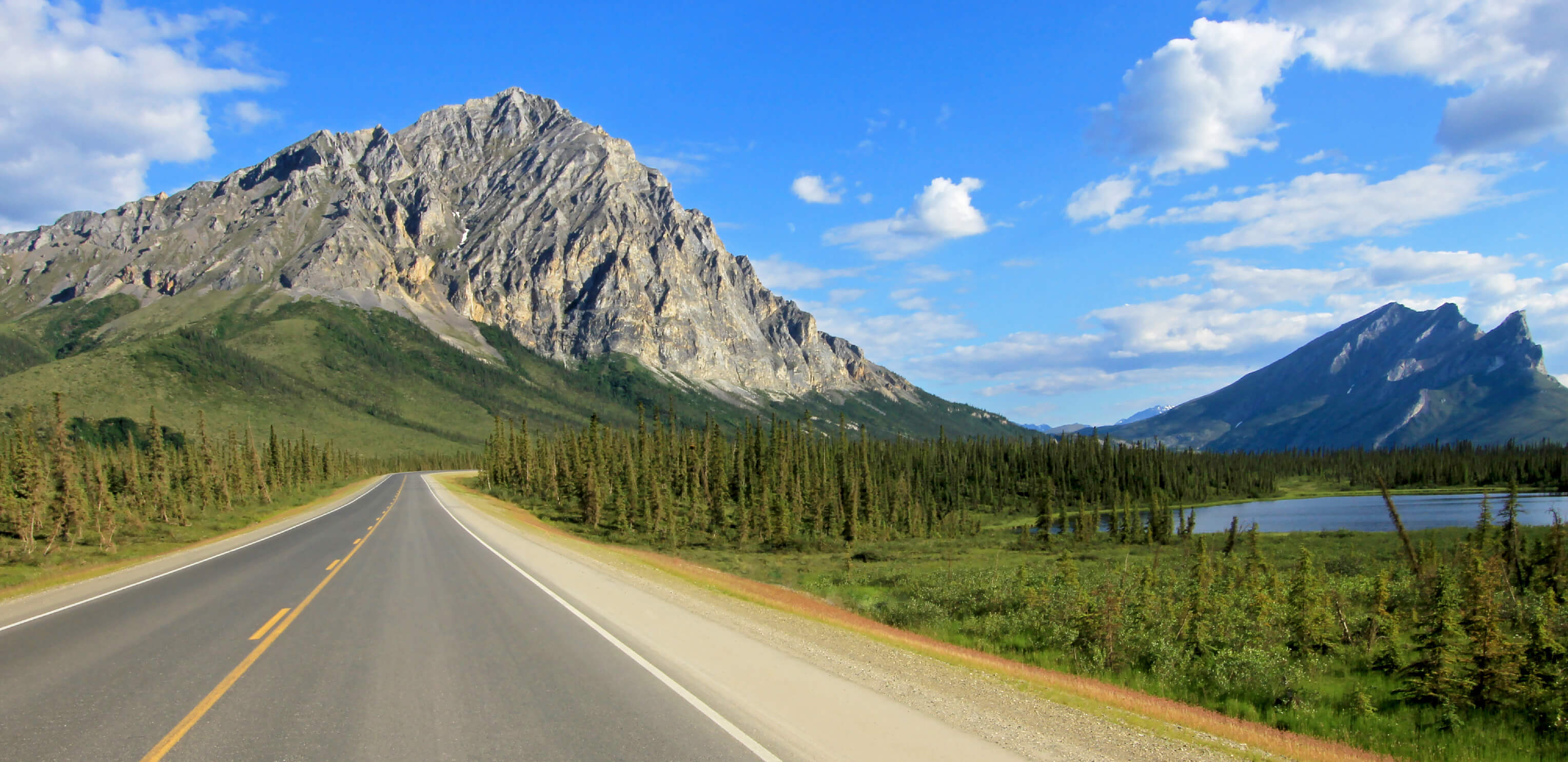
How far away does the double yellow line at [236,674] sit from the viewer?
7371 mm

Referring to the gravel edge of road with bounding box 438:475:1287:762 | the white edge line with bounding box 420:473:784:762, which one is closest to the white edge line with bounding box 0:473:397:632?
the white edge line with bounding box 420:473:784:762

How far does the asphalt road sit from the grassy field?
10.2m

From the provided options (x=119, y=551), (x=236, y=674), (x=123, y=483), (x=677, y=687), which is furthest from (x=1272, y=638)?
(x=123, y=483)

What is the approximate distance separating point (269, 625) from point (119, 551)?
2918 centimetres

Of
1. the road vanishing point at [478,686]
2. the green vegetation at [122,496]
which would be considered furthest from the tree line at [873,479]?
the road vanishing point at [478,686]

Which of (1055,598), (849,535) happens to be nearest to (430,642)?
(1055,598)

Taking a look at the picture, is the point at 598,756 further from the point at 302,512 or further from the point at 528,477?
the point at 528,477

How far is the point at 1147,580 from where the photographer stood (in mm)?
19328

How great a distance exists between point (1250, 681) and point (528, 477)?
93.5m

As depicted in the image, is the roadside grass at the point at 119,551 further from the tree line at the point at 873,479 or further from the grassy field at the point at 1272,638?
the tree line at the point at 873,479

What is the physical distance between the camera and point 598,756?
7199 mm

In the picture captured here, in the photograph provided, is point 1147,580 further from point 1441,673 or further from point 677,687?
point 677,687

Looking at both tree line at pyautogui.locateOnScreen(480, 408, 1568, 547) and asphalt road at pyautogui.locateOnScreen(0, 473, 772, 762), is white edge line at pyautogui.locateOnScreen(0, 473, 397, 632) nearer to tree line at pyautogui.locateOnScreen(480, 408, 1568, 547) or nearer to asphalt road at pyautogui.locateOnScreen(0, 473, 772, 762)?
asphalt road at pyautogui.locateOnScreen(0, 473, 772, 762)

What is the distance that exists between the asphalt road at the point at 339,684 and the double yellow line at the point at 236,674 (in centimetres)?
3
